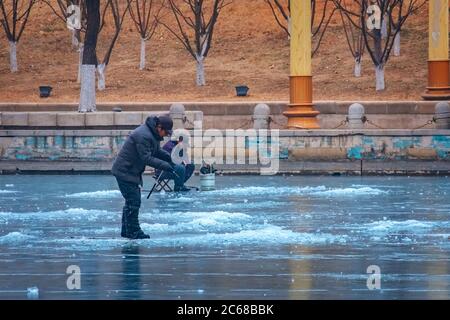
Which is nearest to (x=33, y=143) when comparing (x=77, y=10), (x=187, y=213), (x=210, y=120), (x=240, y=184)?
(x=240, y=184)

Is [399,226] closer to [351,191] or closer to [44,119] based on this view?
[351,191]

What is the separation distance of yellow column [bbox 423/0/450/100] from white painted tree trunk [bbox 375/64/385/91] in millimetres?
3345

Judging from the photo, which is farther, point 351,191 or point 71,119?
point 71,119

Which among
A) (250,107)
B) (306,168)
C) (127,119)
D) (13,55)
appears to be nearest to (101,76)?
(13,55)

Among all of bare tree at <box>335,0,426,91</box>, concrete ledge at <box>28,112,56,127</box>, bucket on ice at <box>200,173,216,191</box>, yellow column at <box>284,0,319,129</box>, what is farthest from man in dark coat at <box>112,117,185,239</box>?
bare tree at <box>335,0,426,91</box>

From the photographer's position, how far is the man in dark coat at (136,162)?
16047mm

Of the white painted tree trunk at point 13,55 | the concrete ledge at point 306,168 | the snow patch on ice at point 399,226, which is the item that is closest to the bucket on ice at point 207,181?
the concrete ledge at point 306,168

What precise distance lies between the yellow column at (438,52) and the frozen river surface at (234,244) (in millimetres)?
12661

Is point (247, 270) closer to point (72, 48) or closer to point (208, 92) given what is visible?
point (208, 92)

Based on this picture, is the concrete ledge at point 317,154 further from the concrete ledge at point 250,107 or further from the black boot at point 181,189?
the concrete ledge at point 250,107

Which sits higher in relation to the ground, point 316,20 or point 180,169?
point 316,20

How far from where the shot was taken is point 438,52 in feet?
125

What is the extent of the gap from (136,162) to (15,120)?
651 inches

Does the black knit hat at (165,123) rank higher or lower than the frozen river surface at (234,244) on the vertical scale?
higher
